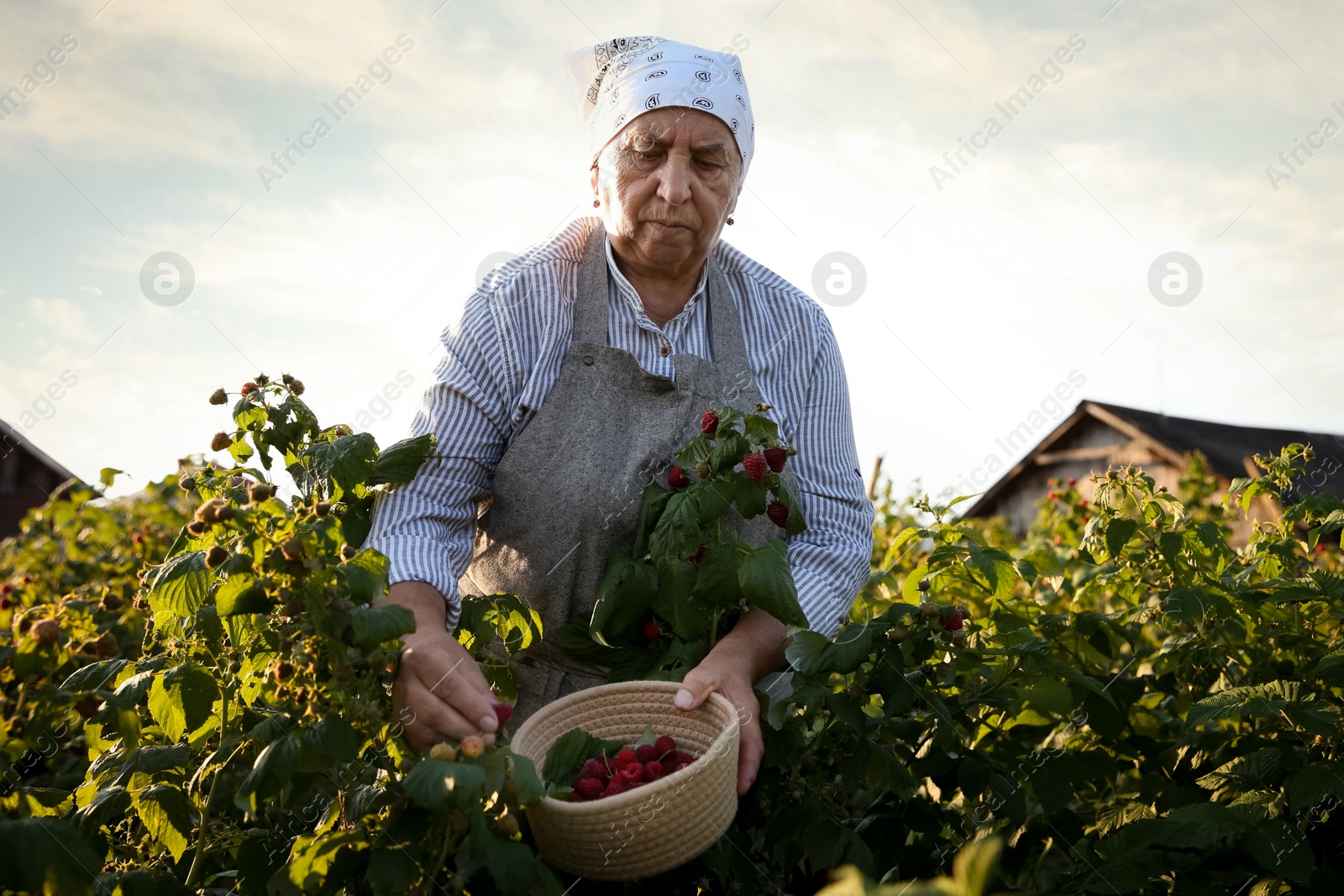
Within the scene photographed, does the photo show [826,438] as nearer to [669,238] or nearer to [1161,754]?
[669,238]

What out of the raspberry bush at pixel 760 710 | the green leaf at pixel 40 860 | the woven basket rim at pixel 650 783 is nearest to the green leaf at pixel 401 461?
the raspberry bush at pixel 760 710

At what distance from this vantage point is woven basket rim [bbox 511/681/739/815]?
4.91ft

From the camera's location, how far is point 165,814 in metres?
1.71

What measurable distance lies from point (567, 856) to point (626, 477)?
2.58ft

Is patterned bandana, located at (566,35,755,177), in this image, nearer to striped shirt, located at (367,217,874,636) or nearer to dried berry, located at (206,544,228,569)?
striped shirt, located at (367,217,874,636)

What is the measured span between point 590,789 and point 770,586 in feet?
1.55

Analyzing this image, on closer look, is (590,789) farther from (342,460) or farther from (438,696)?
(342,460)

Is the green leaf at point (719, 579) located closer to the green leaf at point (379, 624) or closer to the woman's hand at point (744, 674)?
the woman's hand at point (744, 674)

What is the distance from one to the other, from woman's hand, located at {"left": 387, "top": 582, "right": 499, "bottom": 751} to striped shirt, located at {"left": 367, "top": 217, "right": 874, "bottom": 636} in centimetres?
24

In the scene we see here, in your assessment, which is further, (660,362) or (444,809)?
(660,362)

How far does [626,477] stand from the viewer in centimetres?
214

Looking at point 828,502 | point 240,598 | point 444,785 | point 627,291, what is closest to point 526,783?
point 444,785

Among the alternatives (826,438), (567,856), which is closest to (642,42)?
(826,438)

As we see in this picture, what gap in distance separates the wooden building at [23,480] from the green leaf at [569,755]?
10.2 m
